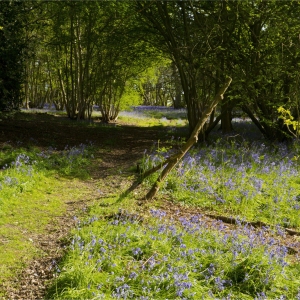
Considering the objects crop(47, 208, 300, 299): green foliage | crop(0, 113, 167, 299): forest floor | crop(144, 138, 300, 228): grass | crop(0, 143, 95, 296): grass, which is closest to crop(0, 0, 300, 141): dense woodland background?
crop(0, 113, 167, 299): forest floor

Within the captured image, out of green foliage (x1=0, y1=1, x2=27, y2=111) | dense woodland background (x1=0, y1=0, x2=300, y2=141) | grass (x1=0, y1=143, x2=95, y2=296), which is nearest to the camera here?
grass (x1=0, y1=143, x2=95, y2=296)

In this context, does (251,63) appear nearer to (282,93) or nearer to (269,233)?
(282,93)

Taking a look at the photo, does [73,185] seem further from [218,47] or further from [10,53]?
[218,47]

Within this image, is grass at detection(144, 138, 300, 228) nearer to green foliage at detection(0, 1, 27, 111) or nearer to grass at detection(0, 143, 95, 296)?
grass at detection(0, 143, 95, 296)

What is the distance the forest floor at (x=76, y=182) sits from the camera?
4352 millimetres

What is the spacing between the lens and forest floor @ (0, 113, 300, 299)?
4352 millimetres

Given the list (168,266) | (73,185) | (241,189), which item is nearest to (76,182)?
(73,185)

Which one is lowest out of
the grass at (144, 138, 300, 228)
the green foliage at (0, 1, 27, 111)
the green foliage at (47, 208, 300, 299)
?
the green foliage at (47, 208, 300, 299)

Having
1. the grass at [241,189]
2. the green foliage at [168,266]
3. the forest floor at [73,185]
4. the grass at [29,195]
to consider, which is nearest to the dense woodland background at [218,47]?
the forest floor at [73,185]

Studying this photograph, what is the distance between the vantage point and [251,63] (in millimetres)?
13195

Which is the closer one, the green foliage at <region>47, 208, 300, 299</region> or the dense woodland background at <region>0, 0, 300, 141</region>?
the green foliage at <region>47, 208, 300, 299</region>

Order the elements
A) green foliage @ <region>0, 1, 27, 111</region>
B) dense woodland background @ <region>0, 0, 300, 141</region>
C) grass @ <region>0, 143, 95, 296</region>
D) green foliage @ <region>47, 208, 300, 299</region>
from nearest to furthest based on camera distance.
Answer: green foliage @ <region>47, 208, 300, 299</region> < grass @ <region>0, 143, 95, 296</region> < green foliage @ <region>0, 1, 27, 111</region> < dense woodland background @ <region>0, 0, 300, 141</region>

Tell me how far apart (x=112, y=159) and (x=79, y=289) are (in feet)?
25.4

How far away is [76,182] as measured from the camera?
338 inches
